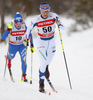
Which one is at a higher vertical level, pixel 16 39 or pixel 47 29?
pixel 16 39

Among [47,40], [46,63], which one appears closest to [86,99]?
[46,63]

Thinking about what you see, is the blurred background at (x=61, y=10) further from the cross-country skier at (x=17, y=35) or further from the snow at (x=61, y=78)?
the cross-country skier at (x=17, y=35)

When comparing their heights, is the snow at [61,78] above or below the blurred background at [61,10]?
below

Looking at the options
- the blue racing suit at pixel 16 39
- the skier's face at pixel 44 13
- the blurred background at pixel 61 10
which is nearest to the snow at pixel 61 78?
the blue racing suit at pixel 16 39

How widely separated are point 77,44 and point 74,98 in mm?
11100

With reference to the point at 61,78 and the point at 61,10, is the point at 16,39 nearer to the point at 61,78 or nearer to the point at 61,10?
the point at 61,78

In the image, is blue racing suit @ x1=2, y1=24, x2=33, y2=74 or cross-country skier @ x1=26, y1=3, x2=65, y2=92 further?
blue racing suit @ x1=2, y1=24, x2=33, y2=74

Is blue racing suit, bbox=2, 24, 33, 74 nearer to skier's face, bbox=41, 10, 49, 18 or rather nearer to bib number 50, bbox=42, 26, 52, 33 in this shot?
bib number 50, bbox=42, 26, 52, 33

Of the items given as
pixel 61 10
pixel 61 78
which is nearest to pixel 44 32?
pixel 61 78

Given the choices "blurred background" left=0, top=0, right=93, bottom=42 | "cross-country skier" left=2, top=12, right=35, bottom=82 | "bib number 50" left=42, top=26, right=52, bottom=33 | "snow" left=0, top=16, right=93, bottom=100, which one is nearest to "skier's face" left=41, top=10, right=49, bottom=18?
"bib number 50" left=42, top=26, right=52, bottom=33

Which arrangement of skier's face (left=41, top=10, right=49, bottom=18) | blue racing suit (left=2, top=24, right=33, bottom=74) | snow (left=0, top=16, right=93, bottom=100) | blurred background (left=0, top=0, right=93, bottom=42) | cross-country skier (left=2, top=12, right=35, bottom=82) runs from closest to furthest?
snow (left=0, top=16, right=93, bottom=100)
skier's face (left=41, top=10, right=49, bottom=18)
cross-country skier (left=2, top=12, right=35, bottom=82)
blue racing suit (left=2, top=24, right=33, bottom=74)
blurred background (left=0, top=0, right=93, bottom=42)

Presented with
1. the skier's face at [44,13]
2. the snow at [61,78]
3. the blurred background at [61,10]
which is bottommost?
the snow at [61,78]

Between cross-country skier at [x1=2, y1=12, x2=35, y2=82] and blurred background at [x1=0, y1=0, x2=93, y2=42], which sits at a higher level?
blurred background at [x1=0, y1=0, x2=93, y2=42]

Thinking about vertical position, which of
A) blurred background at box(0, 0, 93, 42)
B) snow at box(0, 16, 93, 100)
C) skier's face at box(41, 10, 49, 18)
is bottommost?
snow at box(0, 16, 93, 100)
